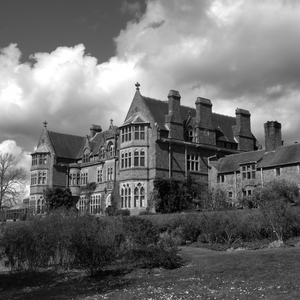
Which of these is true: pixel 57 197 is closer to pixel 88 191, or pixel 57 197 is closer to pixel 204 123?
pixel 88 191

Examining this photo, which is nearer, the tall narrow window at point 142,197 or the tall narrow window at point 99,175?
the tall narrow window at point 142,197

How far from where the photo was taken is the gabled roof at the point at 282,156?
40.9 m

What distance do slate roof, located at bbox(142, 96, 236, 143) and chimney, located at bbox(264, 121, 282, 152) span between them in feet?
31.0

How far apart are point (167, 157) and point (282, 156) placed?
12.4 metres

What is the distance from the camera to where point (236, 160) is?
48094mm

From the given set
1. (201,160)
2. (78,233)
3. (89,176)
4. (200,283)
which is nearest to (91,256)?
(78,233)

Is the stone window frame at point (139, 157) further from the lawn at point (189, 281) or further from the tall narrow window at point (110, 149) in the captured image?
the lawn at point (189, 281)

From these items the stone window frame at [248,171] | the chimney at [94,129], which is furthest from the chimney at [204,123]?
the chimney at [94,129]

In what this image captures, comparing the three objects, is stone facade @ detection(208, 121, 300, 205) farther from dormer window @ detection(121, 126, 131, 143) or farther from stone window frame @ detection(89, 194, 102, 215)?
stone window frame @ detection(89, 194, 102, 215)

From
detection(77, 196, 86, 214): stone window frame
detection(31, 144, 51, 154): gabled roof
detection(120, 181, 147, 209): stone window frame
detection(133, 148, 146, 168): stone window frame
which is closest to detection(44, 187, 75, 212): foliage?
detection(77, 196, 86, 214): stone window frame

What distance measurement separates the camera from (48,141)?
62438 mm

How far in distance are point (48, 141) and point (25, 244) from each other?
4257cm

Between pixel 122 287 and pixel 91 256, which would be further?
pixel 91 256

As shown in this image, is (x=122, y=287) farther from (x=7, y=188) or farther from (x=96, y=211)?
(x=7, y=188)
